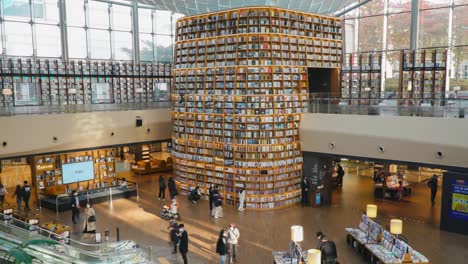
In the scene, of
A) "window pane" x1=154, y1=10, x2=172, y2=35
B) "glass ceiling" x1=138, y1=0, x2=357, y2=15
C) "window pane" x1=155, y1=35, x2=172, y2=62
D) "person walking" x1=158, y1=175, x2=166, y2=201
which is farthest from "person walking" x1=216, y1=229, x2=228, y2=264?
"window pane" x1=154, y1=10, x2=172, y2=35

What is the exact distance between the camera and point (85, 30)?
2527 centimetres

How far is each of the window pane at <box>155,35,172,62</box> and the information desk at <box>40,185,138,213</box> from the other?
13757 millimetres

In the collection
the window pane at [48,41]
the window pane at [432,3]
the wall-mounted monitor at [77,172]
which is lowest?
the wall-mounted monitor at [77,172]

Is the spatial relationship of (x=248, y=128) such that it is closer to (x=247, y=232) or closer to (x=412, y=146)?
(x=247, y=232)

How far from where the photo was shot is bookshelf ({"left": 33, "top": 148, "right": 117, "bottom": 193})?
16844 millimetres

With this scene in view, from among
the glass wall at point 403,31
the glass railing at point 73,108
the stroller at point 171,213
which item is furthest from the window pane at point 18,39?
the glass wall at point 403,31

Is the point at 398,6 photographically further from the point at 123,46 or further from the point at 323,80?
the point at 123,46

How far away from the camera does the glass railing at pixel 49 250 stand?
7.58 metres

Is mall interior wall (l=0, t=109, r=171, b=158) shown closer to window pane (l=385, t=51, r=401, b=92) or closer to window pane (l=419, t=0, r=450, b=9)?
window pane (l=385, t=51, r=401, b=92)

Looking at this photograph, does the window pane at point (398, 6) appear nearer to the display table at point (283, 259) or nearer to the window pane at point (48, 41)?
the window pane at point (48, 41)

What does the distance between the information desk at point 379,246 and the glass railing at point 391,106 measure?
3.91 meters

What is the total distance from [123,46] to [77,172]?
12046 millimetres

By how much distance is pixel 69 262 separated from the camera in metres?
7.89

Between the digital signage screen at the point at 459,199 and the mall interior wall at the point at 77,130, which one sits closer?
the digital signage screen at the point at 459,199
